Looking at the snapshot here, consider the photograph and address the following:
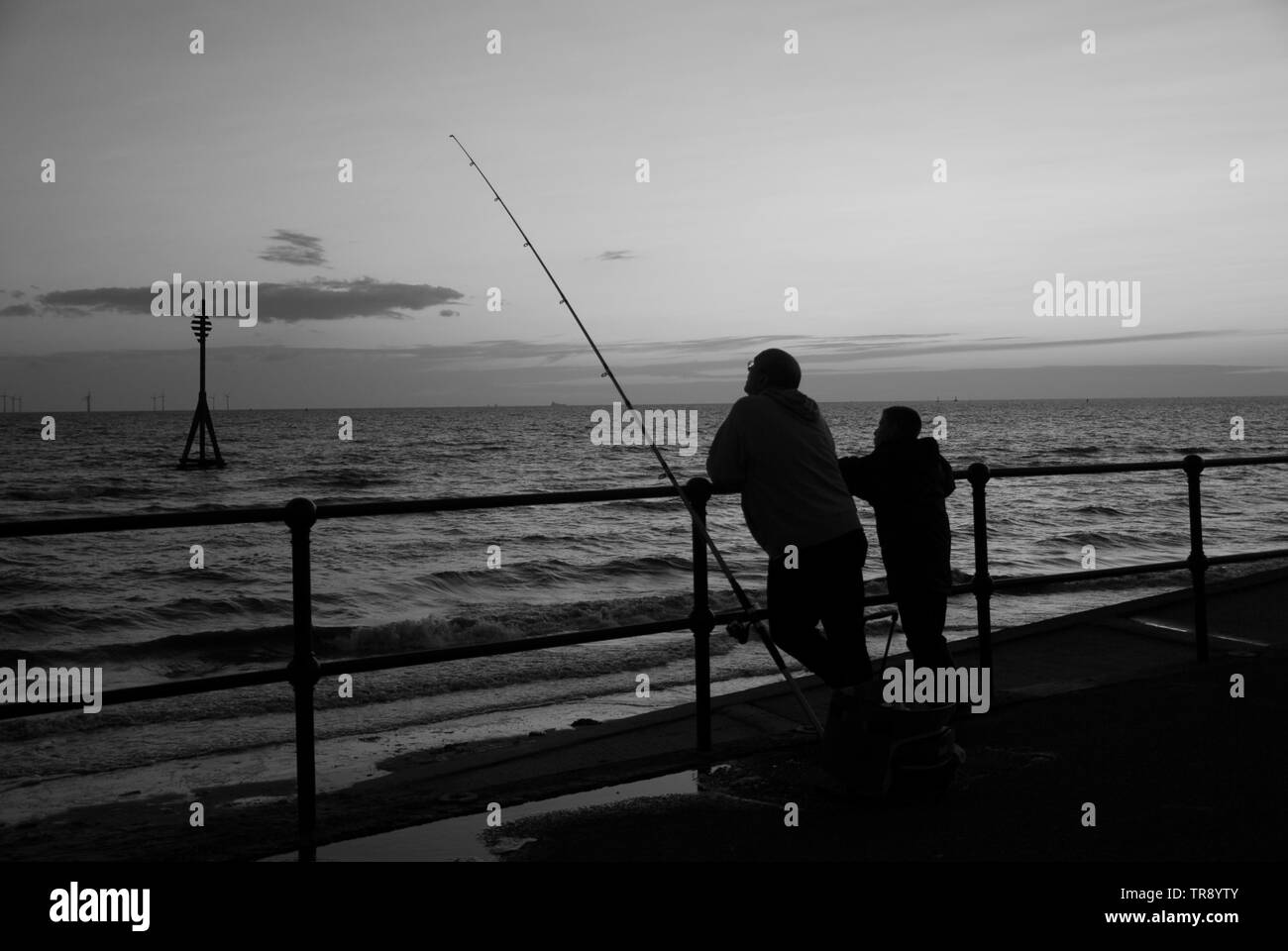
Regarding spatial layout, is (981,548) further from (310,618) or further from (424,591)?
(424,591)

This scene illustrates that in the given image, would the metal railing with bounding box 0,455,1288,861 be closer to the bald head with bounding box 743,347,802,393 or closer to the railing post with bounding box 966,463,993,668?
the railing post with bounding box 966,463,993,668

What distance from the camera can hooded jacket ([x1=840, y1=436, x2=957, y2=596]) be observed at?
5062 millimetres

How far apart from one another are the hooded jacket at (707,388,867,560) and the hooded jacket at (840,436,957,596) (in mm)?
706

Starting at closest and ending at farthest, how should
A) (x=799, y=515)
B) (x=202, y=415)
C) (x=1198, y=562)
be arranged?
(x=799, y=515) → (x=1198, y=562) → (x=202, y=415)

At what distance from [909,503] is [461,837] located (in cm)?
254

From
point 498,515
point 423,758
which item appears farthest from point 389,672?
point 498,515

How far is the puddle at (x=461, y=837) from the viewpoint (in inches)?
143

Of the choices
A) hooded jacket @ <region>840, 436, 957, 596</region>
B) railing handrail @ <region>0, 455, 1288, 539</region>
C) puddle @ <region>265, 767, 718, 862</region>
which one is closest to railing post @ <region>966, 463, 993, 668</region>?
railing handrail @ <region>0, 455, 1288, 539</region>

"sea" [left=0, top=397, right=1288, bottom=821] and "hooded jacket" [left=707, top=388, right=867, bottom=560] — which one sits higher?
"hooded jacket" [left=707, top=388, right=867, bottom=560]

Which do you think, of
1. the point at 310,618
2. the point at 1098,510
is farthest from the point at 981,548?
the point at 1098,510

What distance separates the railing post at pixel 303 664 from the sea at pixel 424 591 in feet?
10.3

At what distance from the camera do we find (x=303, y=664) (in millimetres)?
3990
